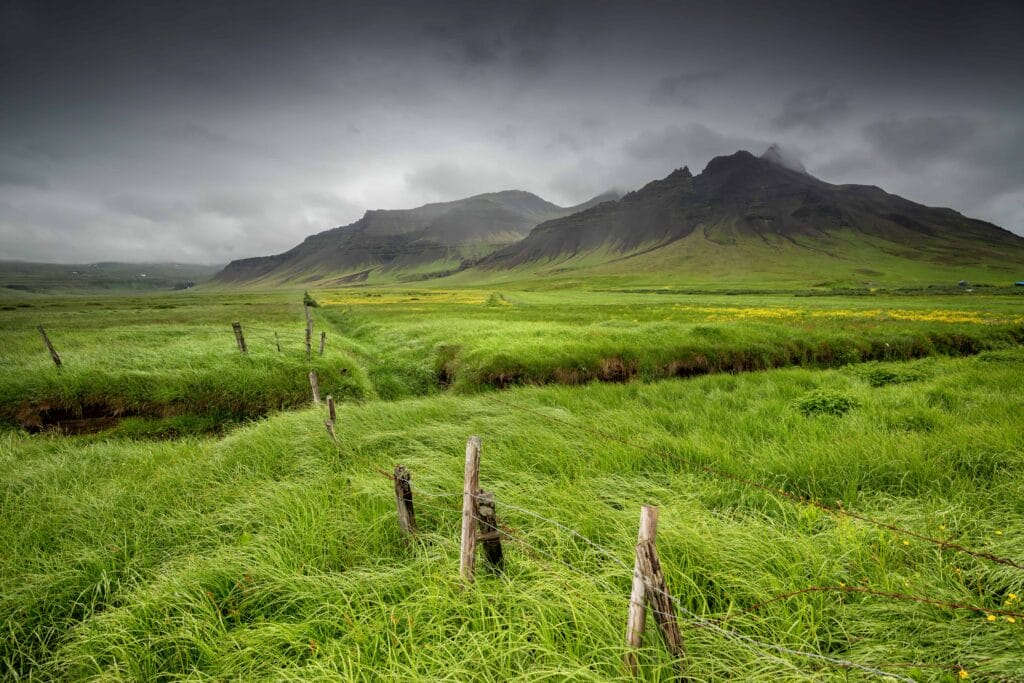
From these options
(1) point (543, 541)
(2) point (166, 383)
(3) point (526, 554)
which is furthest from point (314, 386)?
(2) point (166, 383)

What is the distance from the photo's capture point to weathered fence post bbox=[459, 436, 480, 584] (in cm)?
329

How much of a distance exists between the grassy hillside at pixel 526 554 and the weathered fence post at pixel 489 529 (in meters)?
0.17

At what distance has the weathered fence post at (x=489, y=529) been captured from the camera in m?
3.31

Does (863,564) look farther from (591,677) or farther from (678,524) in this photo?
(591,677)

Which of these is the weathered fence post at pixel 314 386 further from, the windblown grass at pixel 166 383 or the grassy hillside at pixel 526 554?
the windblown grass at pixel 166 383

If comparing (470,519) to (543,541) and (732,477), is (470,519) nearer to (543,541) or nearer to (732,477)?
(543,541)

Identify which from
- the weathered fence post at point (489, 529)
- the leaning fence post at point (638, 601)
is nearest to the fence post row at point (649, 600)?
the leaning fence post at point (638, 601)

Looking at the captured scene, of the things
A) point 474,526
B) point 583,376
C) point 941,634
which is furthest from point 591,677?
point 583,376

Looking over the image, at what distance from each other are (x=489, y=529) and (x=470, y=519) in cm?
27

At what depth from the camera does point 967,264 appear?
432 ft

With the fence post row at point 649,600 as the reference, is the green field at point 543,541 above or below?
below

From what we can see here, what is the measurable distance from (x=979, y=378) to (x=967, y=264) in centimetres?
19202

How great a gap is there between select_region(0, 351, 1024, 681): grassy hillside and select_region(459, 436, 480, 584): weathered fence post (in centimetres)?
22

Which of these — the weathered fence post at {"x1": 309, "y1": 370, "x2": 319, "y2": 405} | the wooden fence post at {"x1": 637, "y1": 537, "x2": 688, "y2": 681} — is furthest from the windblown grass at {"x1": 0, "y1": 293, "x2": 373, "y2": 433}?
the wooden fence post at {"x1": 637, "y1": 537, "x2": 688, "y2": 681}
